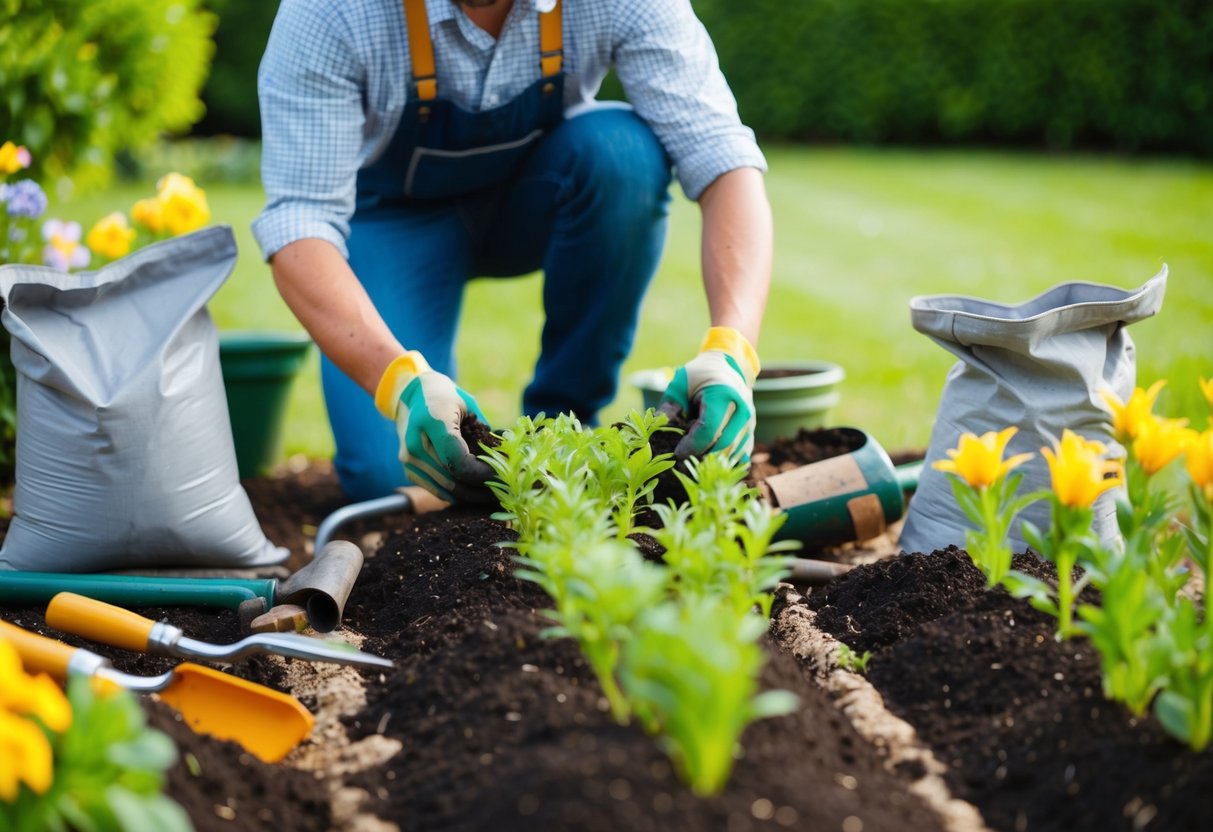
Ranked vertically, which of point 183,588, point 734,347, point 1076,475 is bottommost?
point 183,588

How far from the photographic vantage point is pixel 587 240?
10.2 ft

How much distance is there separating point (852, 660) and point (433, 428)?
92 centimetres

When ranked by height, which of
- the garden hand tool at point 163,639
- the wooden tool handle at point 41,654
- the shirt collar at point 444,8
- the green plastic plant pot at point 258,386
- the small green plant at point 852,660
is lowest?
the green plastic plant pot at point 258,386

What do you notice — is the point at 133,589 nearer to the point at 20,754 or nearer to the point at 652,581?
the point at 20,754

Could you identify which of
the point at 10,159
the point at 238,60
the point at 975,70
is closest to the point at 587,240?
the point at 10,159

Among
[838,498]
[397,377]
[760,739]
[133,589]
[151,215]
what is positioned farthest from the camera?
[151,215]

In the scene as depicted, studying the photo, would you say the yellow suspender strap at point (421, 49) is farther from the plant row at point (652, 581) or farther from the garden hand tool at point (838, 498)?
the garden hand tool at point (838, 498)

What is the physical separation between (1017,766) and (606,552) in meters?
0.66

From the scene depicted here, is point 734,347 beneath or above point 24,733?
beneath

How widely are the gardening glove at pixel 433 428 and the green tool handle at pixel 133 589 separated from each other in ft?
1.26

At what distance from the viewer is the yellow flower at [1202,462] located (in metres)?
1.45

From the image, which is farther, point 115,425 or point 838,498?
point 838,498

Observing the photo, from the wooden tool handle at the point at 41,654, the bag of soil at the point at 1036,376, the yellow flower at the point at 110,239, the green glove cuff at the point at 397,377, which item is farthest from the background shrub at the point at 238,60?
the wooden tool handle at the point at 41,654

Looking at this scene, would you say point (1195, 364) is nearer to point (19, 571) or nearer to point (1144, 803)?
point (1144, 803)
